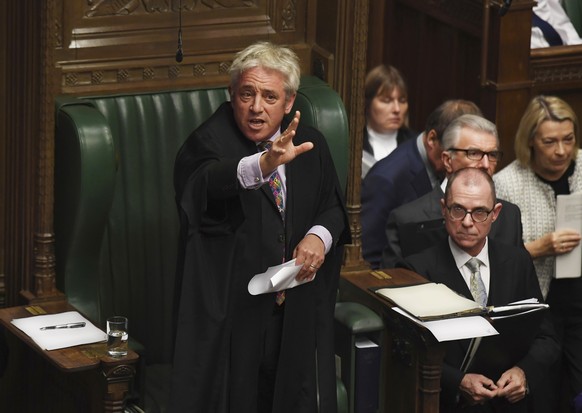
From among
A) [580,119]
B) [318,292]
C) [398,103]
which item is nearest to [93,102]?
[318,292]

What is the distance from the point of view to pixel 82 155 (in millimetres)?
4695

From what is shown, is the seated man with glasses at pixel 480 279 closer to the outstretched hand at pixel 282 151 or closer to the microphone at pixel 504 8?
the outstretched hand at pixel 282 151

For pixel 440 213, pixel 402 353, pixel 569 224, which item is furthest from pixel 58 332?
pixel 569 224

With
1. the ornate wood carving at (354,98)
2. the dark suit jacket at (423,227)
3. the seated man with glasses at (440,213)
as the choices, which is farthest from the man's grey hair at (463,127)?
the ornate wood carving at (354,98)

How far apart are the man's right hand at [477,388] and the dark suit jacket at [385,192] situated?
32.3 inches

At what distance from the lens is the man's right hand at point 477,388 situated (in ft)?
A: 15.8

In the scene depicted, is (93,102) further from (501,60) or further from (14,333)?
(501,60)

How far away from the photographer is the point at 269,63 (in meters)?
4.54

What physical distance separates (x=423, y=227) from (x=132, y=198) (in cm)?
103

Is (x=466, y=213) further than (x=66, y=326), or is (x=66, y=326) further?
(x=466, y=213)

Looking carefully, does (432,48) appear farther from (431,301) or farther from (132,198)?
(431,301)

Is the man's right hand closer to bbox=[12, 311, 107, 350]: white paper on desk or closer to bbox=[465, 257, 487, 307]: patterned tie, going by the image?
bbox=[465, 257, 487, 307]: patterned tie

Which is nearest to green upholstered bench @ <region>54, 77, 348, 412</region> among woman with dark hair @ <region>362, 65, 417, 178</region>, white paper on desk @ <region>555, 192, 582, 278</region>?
white paper on desk @ <region>555, 192, 582, 278</region>

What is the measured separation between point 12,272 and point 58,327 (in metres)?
0.47
